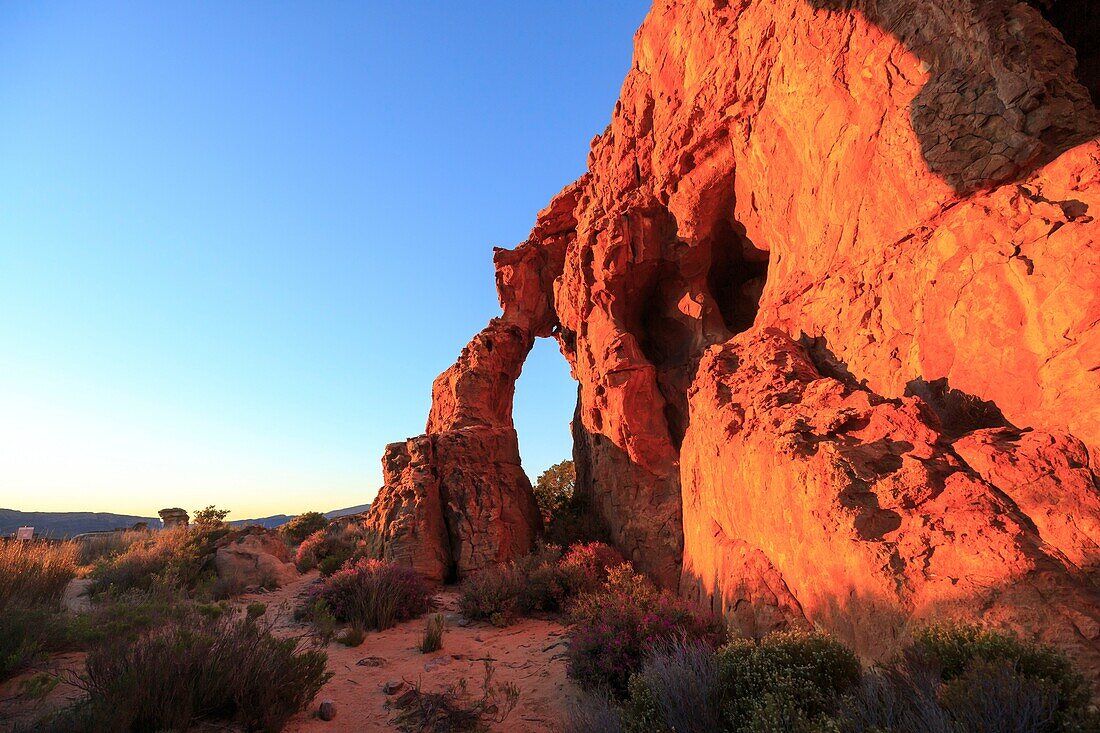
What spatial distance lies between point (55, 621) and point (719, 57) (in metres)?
15.9

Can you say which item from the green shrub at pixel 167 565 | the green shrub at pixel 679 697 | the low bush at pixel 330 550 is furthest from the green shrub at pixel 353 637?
the low bush at pixel 330 550

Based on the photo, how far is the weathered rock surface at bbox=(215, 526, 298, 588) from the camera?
13086 mm

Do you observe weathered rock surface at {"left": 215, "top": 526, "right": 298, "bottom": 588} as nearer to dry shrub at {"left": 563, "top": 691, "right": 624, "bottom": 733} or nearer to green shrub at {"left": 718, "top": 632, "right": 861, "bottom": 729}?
dry shrub at {"left": 563, "top": 691, "right": 624, "bottom": 733}

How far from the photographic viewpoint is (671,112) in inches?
533

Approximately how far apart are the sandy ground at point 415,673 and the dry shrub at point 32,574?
187 cm

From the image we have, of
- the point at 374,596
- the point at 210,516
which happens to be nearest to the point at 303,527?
the point at 210,516

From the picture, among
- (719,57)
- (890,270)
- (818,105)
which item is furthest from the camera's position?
(719,57)

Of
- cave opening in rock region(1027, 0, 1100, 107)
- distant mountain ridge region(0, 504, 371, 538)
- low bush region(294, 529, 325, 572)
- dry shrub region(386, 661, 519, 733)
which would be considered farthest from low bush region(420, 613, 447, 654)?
distant mountain ridge region(0, 504, 371, 538)

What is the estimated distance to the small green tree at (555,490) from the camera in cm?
1627

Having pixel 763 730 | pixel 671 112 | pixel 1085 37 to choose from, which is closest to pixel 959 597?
pixel 763 730

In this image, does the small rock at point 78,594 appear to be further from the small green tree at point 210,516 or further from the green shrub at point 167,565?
the small green tree at point 210,516

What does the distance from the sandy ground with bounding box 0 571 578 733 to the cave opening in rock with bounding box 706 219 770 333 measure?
9895 mm

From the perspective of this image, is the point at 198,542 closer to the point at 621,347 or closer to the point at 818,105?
the point at 621,347

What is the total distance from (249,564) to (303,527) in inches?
437
